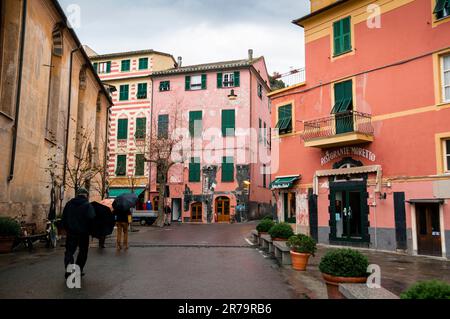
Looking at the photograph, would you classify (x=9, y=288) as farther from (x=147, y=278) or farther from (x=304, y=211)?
(x=304, y=211)

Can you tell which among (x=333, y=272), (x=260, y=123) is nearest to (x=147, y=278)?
(x=333, y=272)

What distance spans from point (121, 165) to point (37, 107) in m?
22.7

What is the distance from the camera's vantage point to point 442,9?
1420 centimetres

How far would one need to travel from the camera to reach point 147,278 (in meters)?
8.17

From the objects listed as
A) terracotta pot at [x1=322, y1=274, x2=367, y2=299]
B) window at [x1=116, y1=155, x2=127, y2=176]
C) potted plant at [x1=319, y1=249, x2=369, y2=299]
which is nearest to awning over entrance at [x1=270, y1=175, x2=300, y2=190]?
potted plant at [x1=319, y1=249, x2=369, y2=299]

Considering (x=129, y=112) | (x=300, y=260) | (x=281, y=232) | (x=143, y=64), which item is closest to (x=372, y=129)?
(x=281, y=232)

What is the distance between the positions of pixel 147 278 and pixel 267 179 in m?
34.0

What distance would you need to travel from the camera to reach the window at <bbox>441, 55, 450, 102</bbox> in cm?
1420

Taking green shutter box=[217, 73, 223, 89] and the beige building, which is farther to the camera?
green shutter box=[217, 73, 223, 89]

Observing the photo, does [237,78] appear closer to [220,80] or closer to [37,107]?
[220,80]

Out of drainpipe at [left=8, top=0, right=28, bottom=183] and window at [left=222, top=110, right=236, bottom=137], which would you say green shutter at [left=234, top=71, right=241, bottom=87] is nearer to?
window at [left=222, top=110, right=236, bottom=137]

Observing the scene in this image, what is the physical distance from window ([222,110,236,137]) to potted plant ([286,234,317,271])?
26638 mm

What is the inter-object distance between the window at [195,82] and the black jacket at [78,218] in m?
30.8

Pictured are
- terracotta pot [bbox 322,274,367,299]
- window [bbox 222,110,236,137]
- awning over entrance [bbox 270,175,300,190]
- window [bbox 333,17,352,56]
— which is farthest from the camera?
window [bbox 222,110,236,137]
